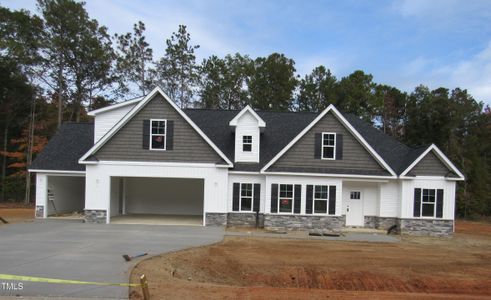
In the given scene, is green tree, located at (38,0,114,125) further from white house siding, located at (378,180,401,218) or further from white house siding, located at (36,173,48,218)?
white house siding, located at (378,180,401,218)

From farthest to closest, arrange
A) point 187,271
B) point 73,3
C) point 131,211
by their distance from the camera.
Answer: point 73,3
point 131,211
point 187,271

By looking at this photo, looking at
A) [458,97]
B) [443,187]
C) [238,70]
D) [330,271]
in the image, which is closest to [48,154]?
[330,271]

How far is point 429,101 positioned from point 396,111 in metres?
6.06

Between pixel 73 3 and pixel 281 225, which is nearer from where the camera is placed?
pixel 281 225

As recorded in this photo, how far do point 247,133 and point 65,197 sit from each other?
1269cm

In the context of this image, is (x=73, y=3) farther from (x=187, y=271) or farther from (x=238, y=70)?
(x=187, y=271)

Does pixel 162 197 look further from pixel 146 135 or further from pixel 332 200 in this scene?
pixel 332 200

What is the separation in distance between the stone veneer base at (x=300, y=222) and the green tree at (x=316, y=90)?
30684 millimetres

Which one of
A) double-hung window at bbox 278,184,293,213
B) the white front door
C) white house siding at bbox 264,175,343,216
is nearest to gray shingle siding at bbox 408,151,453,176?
the white front door

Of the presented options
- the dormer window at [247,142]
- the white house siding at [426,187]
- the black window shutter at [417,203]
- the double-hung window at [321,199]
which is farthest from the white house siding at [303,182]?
the black window shutter at [417,203]

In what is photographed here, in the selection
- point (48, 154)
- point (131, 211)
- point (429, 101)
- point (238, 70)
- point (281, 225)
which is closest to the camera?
point (281, 225)

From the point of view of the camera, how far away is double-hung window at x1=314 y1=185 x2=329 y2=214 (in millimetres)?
20891

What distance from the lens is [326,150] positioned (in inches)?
847

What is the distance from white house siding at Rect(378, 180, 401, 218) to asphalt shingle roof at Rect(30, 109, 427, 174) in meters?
0.90
